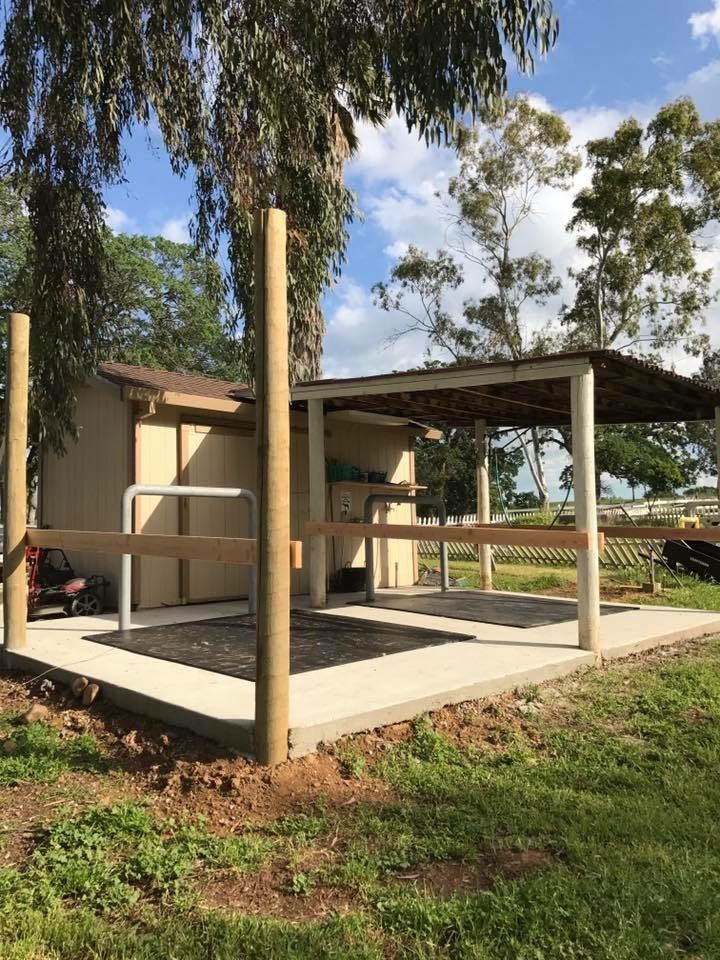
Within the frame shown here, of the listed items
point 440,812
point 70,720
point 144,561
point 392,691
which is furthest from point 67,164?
point 440,812

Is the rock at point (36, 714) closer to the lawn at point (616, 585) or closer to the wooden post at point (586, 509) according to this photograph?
the wooden post at point (586, 509)

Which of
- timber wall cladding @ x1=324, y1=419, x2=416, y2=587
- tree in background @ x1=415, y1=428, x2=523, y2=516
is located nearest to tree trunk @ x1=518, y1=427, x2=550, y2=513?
tree in background @ x1=415, y1=428, x2=523, y2=516

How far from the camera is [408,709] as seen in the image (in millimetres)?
4195

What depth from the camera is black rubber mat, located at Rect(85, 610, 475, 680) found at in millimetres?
5265

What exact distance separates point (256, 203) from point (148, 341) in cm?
1846

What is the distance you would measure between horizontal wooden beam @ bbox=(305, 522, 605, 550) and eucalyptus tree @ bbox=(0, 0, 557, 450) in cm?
317

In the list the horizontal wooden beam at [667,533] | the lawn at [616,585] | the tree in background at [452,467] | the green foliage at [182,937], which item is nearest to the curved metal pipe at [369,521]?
the horizontal wooden beam at [667,533]

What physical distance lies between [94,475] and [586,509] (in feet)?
18.8

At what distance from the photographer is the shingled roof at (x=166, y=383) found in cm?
834

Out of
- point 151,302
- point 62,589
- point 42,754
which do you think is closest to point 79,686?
point 42,754

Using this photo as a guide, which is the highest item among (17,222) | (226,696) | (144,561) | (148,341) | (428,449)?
(17,222)

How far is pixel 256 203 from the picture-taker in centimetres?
895

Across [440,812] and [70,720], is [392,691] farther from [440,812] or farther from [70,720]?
[70,720]

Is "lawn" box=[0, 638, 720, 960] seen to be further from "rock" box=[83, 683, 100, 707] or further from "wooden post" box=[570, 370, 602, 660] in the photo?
"wooden post" box=[570, 370, 602, 660]
